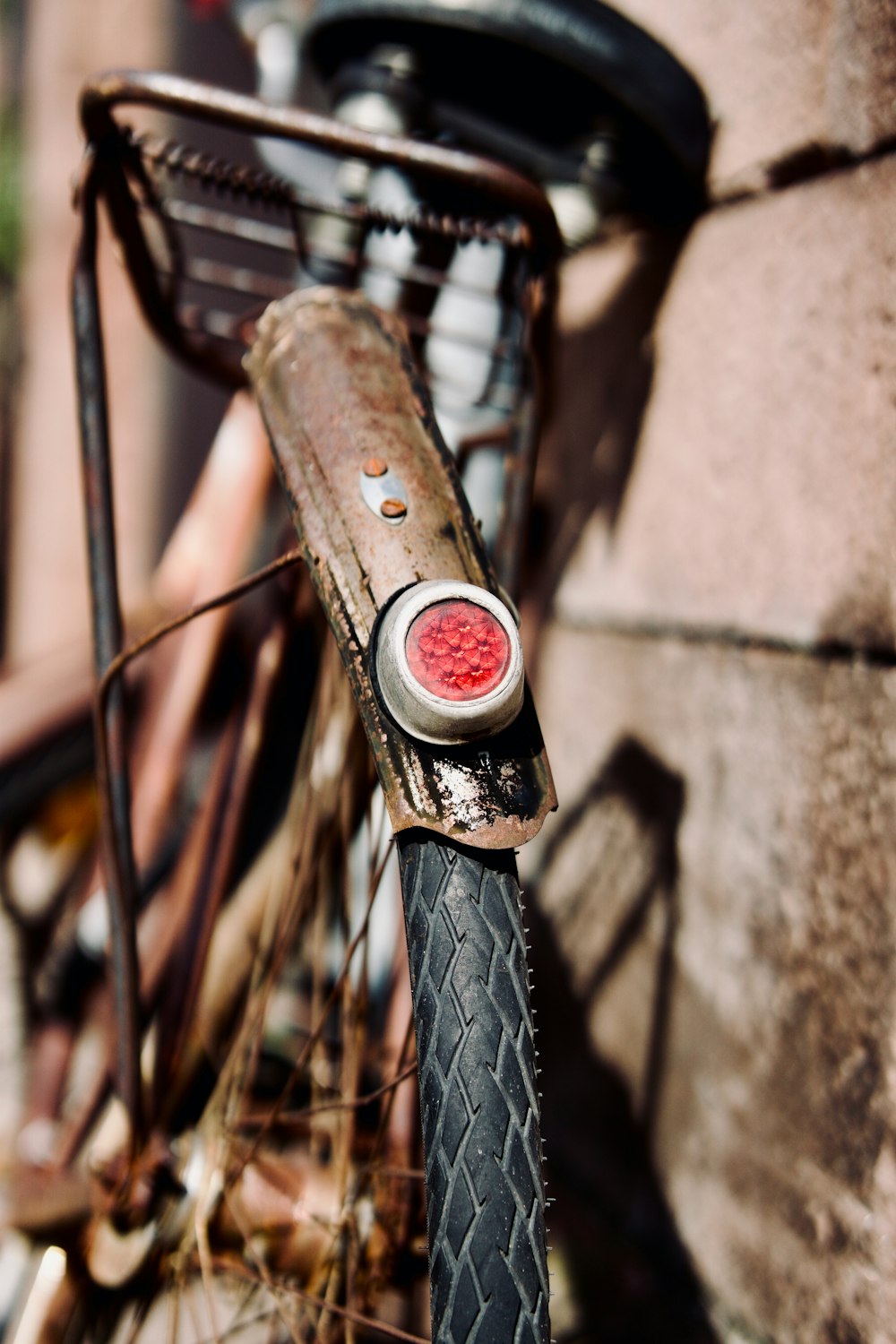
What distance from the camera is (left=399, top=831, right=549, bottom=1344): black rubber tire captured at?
0.55 metres

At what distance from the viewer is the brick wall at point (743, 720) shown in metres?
0.96

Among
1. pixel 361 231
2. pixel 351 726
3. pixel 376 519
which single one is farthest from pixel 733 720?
pixel 361 231

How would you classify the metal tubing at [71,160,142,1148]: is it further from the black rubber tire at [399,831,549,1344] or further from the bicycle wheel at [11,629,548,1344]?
the black rubber tire at [399,831,549,1344]

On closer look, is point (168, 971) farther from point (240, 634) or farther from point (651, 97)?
point (651, 97)

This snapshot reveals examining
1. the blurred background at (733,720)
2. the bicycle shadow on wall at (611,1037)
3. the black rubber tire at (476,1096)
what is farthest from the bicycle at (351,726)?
the bicycle shadow on wall at (611,1037)

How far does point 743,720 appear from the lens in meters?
1.12

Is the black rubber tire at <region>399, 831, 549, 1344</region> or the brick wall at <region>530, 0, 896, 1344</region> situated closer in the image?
the black rubber tire at <region>399, 831, 549, 1344</region>

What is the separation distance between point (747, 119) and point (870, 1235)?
4.18 feet

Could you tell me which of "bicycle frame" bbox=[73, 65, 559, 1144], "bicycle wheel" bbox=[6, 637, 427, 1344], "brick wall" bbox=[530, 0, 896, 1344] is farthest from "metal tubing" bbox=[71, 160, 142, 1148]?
"brick wall" bbox=[530, 0, 896, 1344]

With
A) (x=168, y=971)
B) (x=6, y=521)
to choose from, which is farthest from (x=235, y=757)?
(x=6, y=521)

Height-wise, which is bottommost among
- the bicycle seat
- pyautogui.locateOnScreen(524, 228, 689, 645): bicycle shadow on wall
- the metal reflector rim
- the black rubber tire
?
the black rubber tire

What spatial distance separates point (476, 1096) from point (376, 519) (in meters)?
0.42

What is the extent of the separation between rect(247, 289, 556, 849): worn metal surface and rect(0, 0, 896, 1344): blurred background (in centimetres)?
49

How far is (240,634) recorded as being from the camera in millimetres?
1535
